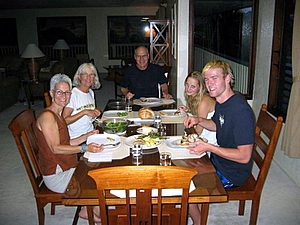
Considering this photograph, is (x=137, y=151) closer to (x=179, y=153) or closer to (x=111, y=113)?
(x=179, y=153)

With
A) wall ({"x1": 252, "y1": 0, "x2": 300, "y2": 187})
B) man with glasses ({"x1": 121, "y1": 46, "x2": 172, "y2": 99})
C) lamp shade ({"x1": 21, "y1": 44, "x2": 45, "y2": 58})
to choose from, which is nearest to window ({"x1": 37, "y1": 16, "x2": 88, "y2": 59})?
lamp shade ({"x1": 21, "y1": 44, "x2": 45, "y2": 58})

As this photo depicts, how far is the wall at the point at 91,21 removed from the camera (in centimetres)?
1119

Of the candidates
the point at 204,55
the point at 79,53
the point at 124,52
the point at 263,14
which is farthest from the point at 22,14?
the point at 263,14

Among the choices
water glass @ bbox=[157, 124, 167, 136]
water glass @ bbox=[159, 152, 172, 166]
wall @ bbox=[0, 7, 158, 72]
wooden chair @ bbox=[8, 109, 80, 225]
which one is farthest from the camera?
wall @ bbox=[0, 7, 158, 72]

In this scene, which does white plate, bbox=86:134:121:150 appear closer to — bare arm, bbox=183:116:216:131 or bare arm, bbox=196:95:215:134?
bare arm, bbox=183:116:216:131

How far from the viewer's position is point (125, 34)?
1151 cm

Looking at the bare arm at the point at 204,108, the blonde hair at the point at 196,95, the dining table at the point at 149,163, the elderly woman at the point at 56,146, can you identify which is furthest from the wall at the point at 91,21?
the elderly woman at the point at 56,146

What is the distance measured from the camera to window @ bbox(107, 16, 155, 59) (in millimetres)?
11352

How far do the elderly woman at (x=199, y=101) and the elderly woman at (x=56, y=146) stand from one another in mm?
978

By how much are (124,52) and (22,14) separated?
12.8 feet

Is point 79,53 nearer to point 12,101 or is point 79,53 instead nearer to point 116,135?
point 12,101

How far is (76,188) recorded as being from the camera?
150cm

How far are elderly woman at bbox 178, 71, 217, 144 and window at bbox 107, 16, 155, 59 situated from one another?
9137mm

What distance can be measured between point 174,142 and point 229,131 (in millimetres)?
365
